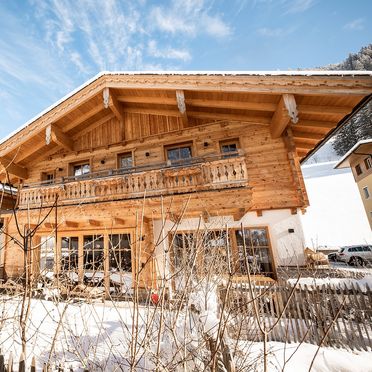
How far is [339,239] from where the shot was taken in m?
30.9

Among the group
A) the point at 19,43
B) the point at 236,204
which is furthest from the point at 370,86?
the point at 19,43

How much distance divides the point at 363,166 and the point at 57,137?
29.1 m

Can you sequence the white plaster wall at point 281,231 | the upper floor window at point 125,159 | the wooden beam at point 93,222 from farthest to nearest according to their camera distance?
the upper floor window at point 125,159 → the wooden beam at point 93,222 → the white plaster wall at point 281,231

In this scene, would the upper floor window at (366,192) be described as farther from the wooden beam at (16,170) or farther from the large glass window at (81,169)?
the wooden beam at (16,170)

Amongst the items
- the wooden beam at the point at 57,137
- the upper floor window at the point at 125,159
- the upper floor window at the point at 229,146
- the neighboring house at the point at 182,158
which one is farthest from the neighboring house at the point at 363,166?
the wooden beam at the point at 57,137

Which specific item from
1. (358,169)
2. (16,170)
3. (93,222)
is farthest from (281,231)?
(358,169)

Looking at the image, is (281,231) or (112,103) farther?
(112,103)

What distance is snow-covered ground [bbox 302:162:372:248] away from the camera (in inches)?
1213

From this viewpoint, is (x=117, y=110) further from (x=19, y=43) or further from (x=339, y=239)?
(x=339, y=239)

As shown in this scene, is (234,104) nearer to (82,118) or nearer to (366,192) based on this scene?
(82,118)

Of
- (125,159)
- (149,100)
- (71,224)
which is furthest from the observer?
(125,159)

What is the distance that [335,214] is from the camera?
125 feet

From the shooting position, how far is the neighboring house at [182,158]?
795 centimetres

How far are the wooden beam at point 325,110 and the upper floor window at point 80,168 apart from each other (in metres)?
10.7
